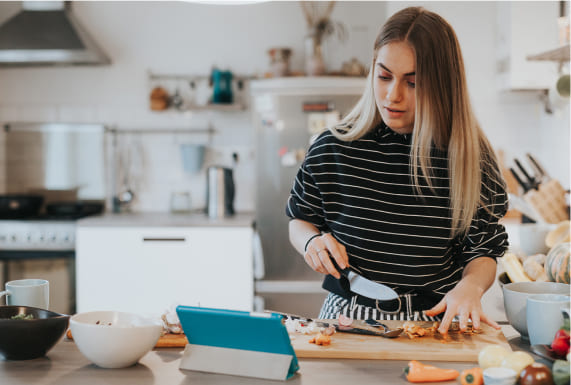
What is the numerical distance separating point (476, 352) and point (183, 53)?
329 cm

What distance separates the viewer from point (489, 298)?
2.09 metres

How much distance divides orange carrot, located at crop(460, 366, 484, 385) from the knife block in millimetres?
1980

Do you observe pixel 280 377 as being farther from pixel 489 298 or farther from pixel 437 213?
pixel 489 298

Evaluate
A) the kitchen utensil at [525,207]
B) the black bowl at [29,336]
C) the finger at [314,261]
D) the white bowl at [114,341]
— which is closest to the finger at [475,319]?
the finger at [314,261]

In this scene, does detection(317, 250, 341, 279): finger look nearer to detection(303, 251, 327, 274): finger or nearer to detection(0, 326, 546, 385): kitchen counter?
detection(303, 251, 327, 274): finger

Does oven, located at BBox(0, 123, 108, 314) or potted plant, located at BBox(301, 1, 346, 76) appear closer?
potted plant, located at BBox(301, 1, 346, 76)

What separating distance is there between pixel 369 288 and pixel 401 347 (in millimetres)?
279

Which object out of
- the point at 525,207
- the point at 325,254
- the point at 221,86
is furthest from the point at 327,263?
the point at 221,86

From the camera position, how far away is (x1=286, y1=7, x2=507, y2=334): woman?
137 cm

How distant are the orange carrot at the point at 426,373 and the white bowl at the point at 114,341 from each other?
1.44 feet

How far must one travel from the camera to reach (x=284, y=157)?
3.57m

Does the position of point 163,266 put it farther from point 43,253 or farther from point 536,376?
point 536,376

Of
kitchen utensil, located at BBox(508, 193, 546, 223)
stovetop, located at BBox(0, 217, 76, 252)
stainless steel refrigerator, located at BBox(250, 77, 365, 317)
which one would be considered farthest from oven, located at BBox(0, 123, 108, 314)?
kitchen utensil, located at BBox(508, 193, 546, 223)

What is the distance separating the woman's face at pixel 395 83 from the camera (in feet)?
4.48
